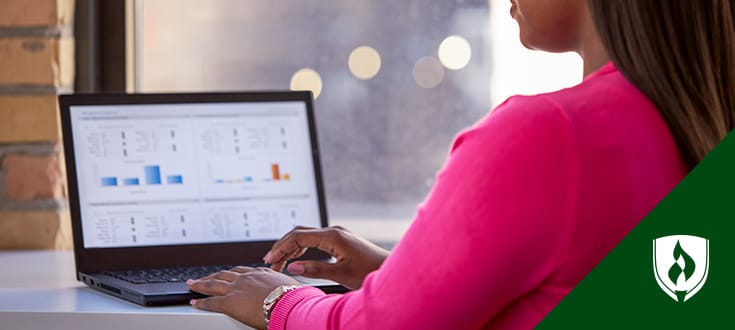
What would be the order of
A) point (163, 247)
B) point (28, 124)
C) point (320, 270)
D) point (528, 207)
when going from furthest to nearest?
point (28, 124), point (163, 247), point (320, 270), point (528, 207)

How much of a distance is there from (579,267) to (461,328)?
11cm

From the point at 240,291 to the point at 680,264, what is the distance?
47 centimetres

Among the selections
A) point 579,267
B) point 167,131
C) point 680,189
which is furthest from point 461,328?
point 167,131

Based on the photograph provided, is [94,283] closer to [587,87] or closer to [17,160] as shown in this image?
[17,160]

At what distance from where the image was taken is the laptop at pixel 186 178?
142 centimetres

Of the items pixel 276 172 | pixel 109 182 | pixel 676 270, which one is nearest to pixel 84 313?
pixel 109 182

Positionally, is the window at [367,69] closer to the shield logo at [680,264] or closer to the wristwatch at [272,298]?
the wristwatch at [272,298]

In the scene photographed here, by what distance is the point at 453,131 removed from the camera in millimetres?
1748

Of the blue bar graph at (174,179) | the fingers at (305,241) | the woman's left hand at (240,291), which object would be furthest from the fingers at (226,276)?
the blue bar graph at (174,179)

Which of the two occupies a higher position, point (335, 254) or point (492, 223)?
point (492, 223)

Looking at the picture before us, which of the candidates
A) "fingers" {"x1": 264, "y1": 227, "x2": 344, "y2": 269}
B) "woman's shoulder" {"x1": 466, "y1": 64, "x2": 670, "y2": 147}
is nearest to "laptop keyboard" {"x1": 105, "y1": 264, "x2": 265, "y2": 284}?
"fingers" {"x1": 264, "y1": 227, "x2": 344, "y2": 269}

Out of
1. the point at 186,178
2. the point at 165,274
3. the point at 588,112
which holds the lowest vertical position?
the point at 165,274

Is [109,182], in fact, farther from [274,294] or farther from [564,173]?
[564,173]

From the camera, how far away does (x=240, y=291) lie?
44.2 inches
